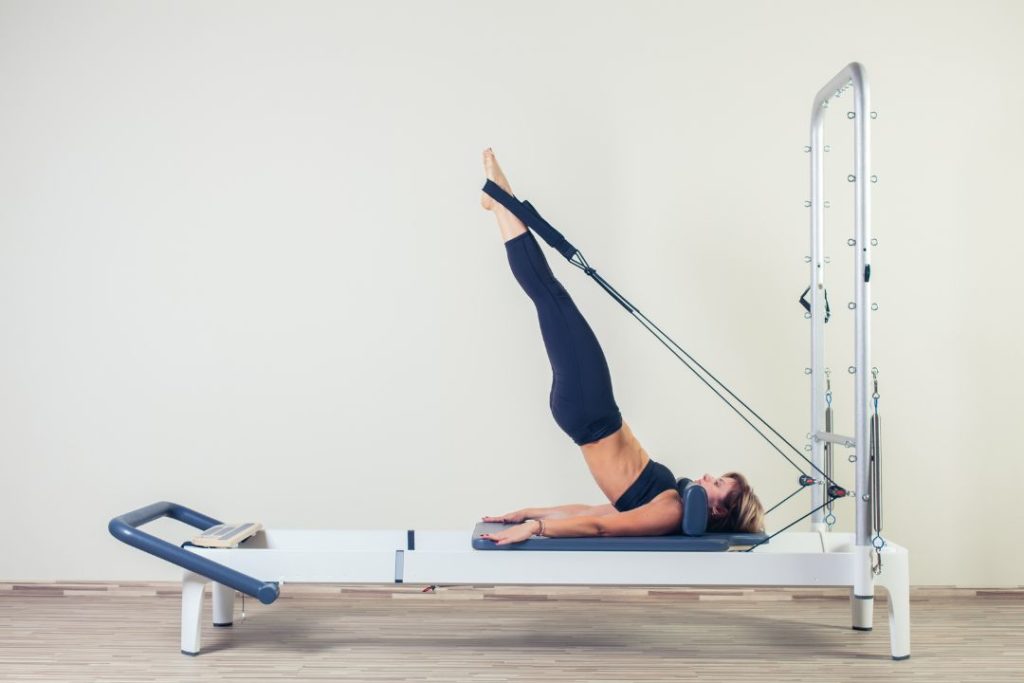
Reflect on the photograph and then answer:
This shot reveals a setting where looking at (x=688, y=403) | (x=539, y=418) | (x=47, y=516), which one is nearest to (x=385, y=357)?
(x=539, y=418)

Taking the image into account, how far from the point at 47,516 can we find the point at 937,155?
3818mm

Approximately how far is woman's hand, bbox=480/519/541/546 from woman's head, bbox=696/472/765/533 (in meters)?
0.56

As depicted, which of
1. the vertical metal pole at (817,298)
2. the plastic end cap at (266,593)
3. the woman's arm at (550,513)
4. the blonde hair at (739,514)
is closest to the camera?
the plastic end cap at (266,593)

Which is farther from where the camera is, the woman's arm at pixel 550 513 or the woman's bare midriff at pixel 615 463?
the woman's arm at pixel 550 513

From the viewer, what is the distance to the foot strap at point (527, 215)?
3.27 m

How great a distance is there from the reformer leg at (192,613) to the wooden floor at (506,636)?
1.5 inches

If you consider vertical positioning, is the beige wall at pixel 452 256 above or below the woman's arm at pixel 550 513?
above

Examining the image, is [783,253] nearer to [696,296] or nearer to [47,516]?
[696,296]

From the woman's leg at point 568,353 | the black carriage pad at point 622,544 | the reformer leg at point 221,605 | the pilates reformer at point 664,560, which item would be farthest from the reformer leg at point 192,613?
the woman's leg at point 568,353

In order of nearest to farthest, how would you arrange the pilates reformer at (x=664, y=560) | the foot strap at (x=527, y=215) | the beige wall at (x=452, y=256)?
the pilates reformer at (x=664, y=560)
the foot strap at (x=527, y=215)
the beige wall at (x=452, y=256)

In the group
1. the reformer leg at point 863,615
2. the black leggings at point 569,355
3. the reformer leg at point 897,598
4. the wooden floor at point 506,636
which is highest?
the black leggings at point 569,355

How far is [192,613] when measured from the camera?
9.91ft

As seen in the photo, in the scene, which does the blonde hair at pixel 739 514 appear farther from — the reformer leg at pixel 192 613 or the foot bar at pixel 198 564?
the reformer leg at pixel 192 613

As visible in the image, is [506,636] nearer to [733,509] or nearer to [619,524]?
[619,524]
